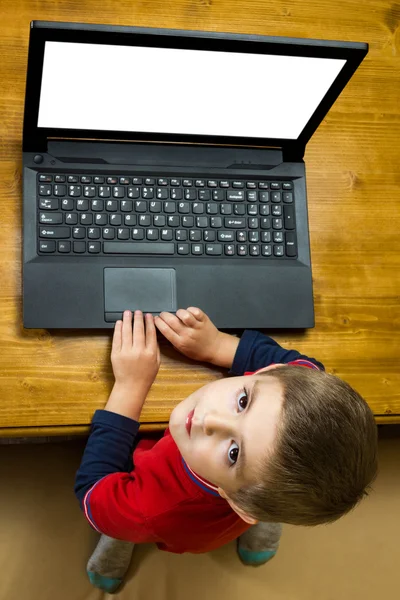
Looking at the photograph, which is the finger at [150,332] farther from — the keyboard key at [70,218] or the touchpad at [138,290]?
the keyboard key at [70,218]

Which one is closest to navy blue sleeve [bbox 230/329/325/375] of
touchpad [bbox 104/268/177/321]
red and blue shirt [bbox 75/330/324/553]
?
red and blue shirt [bbox 75/330/324/553]

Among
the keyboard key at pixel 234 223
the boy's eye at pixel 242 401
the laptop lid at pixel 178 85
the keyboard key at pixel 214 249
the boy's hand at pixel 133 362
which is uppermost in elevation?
the laptop lid at pixel 178 85

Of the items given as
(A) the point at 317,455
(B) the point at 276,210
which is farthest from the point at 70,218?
(A) the point at 317,455

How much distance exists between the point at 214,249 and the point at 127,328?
0.51 feet

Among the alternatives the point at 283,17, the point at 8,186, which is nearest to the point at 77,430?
the point at 8,186

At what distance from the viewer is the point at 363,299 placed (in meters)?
0.91

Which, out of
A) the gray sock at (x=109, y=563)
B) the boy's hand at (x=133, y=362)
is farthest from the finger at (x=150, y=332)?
the gray sock at (x=109, y=563)

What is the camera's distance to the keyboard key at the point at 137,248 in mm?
828

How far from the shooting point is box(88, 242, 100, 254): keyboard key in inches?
32.4

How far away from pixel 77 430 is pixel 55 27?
1.54ft

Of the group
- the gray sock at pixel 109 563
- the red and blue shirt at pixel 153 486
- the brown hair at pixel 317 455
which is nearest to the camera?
the brown hair at pixel 317 455

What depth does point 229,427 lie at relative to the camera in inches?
27.8

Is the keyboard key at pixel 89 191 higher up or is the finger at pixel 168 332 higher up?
the keyboard key at pixel 89 191

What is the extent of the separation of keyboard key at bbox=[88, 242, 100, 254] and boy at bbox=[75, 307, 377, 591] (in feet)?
0.30
